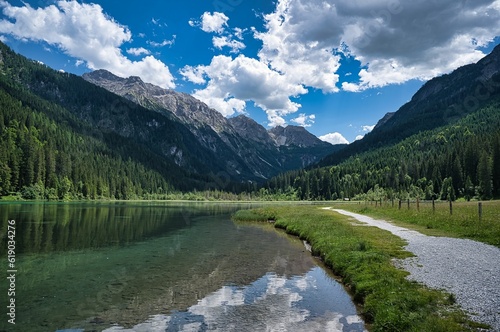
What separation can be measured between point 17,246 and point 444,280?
38737 mm

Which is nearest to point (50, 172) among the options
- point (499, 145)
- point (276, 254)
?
point (276, 254)

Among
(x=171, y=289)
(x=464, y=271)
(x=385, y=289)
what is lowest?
(x=171, y=289)

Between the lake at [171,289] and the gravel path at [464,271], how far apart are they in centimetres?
460

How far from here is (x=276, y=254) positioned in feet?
113

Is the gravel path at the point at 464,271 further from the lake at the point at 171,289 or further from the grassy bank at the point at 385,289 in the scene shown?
the lake at the point at 171,289

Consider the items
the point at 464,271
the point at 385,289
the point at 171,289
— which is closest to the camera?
the point at 385,289

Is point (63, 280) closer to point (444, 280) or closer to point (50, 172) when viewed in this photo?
point (444, 280)

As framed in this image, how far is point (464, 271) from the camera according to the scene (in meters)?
18.2

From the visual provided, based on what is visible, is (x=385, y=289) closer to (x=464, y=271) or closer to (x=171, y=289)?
(x=464, y=271)

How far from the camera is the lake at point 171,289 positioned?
1577cm

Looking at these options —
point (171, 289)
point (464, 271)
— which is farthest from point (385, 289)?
point (171, 289)

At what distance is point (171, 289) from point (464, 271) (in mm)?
17411

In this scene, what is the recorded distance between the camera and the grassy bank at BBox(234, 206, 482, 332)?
489 inches

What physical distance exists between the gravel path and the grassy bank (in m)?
0.75
